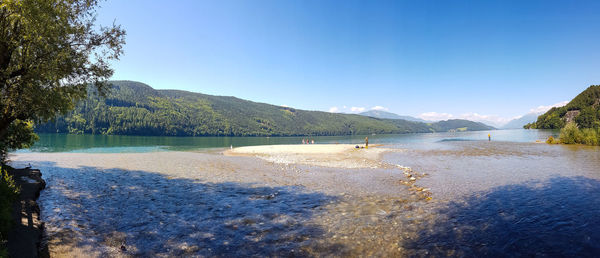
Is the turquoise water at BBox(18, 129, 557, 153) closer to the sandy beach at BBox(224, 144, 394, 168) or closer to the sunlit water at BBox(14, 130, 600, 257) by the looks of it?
the sandy beach at BBox(224, 144, 394, 168)

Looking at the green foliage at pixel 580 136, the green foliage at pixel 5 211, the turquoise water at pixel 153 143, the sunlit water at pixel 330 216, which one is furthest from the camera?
the turquoise water at pixel 153 143

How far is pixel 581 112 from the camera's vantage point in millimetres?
142125

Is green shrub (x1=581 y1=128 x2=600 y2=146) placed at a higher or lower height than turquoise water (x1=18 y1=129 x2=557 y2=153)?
higher

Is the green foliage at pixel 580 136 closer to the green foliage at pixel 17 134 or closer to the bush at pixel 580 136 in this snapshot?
the bush at pixel 580 136

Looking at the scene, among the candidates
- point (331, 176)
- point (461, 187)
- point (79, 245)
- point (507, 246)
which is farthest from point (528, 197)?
point (79, 245)

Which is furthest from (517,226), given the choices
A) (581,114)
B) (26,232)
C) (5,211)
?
(581,114)

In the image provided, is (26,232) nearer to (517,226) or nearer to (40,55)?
(40,55)

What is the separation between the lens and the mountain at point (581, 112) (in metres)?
131

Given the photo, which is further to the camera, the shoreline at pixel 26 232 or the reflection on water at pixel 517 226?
the reflection on water at pixel 517 226

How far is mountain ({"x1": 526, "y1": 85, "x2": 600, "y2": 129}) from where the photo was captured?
131375 mm

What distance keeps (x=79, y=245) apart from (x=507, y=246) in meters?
15.2

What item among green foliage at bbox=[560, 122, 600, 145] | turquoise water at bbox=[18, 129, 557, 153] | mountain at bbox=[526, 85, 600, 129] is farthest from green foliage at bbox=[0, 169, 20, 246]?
mountain at bbox=[526, 85, 600, 129]

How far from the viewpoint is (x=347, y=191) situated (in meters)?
17.1

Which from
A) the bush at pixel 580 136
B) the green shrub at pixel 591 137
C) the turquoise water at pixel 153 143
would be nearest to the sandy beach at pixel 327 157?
the turquoise water at pixel 153 143
